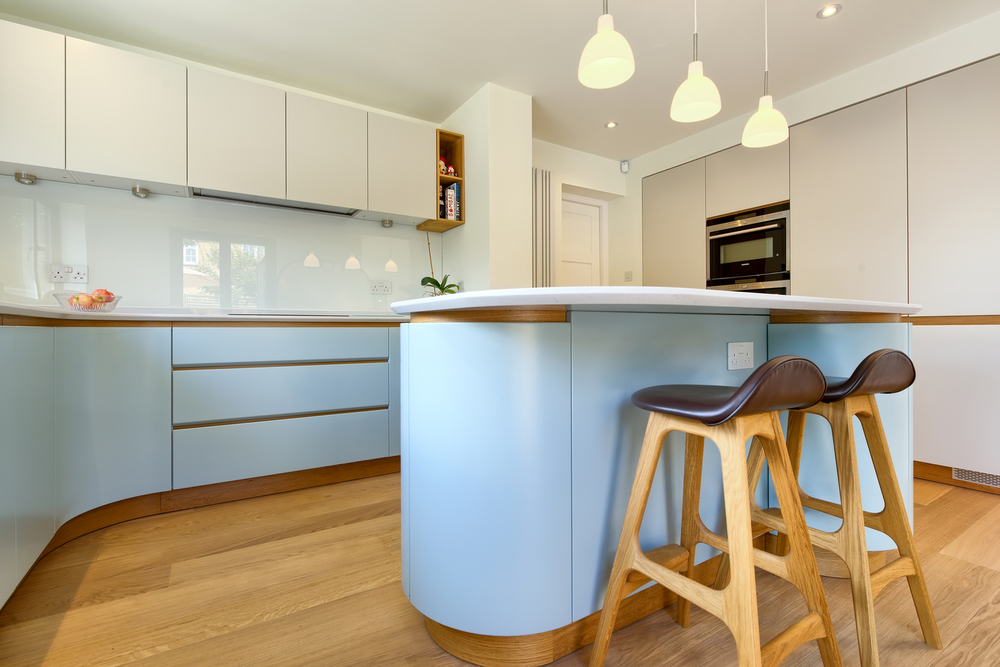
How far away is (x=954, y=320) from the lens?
243 centimetres

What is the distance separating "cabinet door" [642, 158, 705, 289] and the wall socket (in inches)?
103

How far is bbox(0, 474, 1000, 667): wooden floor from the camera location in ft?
3.62

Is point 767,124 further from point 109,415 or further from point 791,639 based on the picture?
point 109,415

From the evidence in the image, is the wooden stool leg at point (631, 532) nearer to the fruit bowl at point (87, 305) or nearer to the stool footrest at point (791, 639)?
the stool footrest at point (791, 639)

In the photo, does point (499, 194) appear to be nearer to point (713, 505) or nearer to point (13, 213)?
point (713, 505)

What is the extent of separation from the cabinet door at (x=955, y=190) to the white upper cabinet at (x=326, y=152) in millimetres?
3372

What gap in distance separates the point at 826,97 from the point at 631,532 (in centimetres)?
353

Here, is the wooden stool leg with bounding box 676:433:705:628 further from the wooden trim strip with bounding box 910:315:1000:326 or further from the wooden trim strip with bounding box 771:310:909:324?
the wooden trim strip with bounding box 910:315:1000:326

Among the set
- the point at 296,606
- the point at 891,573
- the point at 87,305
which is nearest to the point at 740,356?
the point at 891,573

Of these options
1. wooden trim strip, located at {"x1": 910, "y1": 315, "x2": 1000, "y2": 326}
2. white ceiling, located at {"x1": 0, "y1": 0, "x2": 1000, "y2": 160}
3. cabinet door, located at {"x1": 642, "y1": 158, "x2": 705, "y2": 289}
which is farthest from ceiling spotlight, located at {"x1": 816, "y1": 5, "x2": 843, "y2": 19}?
wooden trim strip, located at {"x1": 910, "y1": 315, "x2": 1000, "y2": 326}

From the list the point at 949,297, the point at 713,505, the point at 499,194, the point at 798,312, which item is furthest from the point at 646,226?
the point at 713,505

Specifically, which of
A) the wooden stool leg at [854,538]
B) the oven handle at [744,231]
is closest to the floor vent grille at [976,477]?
the oven handle at [744,231]

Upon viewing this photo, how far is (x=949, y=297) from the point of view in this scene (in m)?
2.46

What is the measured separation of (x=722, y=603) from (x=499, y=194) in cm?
271
